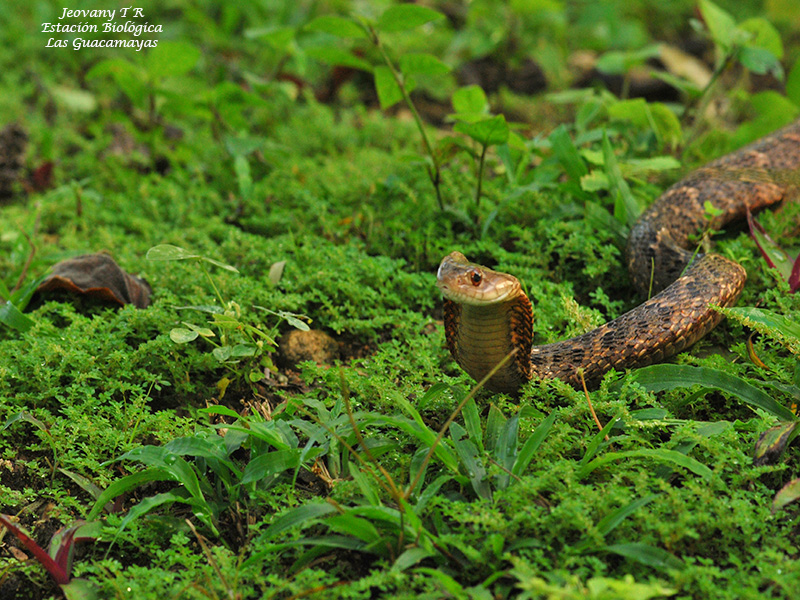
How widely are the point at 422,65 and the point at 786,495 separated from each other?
3.01 m

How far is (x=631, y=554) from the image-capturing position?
2281mm

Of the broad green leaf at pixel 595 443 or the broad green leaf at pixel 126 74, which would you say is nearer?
the broad green leaf at pixel 595 443

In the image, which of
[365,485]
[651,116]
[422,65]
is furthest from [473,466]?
[651,116]

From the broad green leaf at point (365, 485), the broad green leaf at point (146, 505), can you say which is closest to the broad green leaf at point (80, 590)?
the broad green leaf at point (146, 505)

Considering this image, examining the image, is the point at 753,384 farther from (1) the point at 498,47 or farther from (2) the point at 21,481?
(1) the point at 498,47

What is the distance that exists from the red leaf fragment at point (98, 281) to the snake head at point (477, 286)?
1897 millimetres

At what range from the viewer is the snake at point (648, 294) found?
275 cm

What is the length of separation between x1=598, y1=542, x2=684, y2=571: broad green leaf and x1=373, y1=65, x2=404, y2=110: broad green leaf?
3.09 m

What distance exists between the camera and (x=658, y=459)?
2.63m

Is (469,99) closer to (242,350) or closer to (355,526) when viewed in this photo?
(242,350)

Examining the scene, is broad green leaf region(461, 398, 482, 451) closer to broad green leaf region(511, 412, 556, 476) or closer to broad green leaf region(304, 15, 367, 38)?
broad green leaf region(511, 412, 556, 476)

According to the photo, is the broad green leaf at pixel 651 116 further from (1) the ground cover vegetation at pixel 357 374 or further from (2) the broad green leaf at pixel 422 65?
(2) the broad green leaf at pixel 422 65

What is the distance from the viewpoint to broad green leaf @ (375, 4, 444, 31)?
4254mm

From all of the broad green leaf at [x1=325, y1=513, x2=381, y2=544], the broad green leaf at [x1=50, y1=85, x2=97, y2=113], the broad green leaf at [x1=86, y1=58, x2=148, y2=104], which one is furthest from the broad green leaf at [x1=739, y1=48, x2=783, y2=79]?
the broad green leaf at [x1=50, y1=85, x2=97, y2=113]
